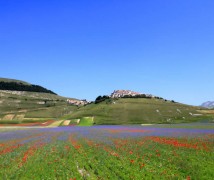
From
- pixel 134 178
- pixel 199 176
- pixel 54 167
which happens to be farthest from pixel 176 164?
pixel 54 167

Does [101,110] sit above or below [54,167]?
above

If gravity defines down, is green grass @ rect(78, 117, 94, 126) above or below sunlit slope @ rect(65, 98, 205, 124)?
below

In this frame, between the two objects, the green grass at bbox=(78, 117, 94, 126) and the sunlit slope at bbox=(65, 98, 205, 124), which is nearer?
the green grass at bbox=(78, 117, 94, 126)

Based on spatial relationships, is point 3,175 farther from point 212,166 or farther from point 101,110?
point 101,110

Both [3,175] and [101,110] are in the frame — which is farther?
[101,110]

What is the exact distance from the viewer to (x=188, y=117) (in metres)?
172

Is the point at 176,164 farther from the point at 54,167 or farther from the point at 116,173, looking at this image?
the point at 54,167

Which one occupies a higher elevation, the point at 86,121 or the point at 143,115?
the point at 143,115

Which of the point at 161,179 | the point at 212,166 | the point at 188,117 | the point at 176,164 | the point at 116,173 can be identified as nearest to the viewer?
the point at 161,179

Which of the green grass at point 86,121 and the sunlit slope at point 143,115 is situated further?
the sunlit slope at point 143,115

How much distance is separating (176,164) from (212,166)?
2929 millimetres

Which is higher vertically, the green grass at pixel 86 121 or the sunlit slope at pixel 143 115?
the sunlit slope at pixel 143 115

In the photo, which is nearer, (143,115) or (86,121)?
(86,121)

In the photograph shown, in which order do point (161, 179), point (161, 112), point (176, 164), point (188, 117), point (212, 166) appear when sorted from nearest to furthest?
point (161, 179), point (212, 166), point (176, 164), point (188, 117), point (161, 112)
